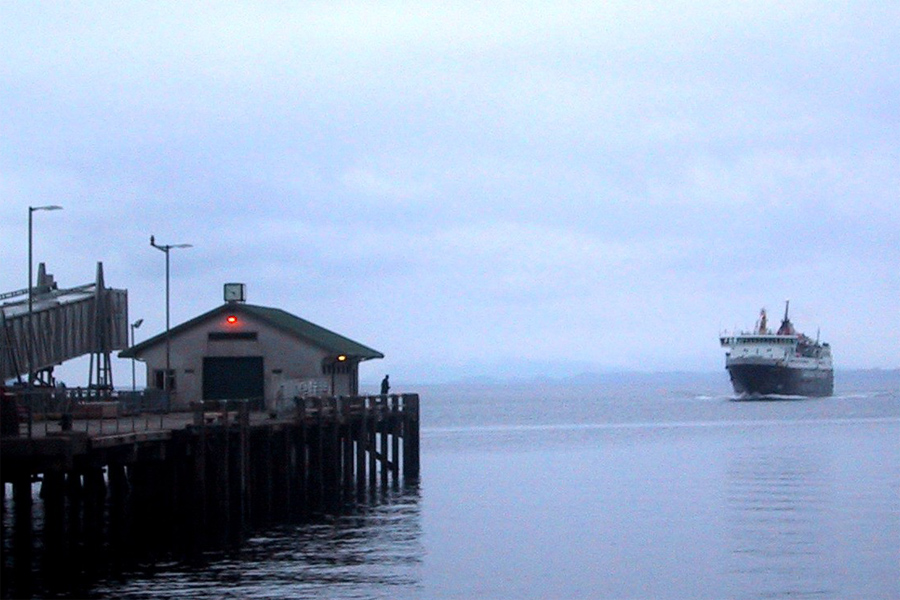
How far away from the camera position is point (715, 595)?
28.5m

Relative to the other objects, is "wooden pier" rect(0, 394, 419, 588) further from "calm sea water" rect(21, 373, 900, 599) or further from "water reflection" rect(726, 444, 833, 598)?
"water reflection" rect(726, 444, 833, 598)

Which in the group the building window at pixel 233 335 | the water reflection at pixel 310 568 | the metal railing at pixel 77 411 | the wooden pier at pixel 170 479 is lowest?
the water reflection at pixel 310 568

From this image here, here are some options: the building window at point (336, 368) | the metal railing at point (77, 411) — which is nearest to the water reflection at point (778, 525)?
the building window at point (336, 368)

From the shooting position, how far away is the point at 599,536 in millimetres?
37594

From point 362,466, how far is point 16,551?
62.6 ft

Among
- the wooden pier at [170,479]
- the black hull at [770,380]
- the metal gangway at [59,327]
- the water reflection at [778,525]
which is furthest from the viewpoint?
the black hull at [770,380]

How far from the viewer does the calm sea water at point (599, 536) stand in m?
29.4

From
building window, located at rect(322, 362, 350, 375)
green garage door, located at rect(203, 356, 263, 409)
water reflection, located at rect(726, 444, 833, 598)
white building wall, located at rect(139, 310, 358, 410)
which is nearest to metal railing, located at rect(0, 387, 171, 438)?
white building wall, located at rect(139, 310, 358, 410)

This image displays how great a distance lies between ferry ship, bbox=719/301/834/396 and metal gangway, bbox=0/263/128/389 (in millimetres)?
94362

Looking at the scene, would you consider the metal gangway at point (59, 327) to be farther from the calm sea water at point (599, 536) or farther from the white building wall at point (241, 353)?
the calm sea water at point (599, 536)

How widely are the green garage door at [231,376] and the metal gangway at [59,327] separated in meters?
5.47

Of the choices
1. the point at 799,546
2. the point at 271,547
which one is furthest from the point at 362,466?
the point at 799,546

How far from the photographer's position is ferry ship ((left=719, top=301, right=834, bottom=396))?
468 feet

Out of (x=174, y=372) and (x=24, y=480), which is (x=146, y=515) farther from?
(x=174, y=372)
